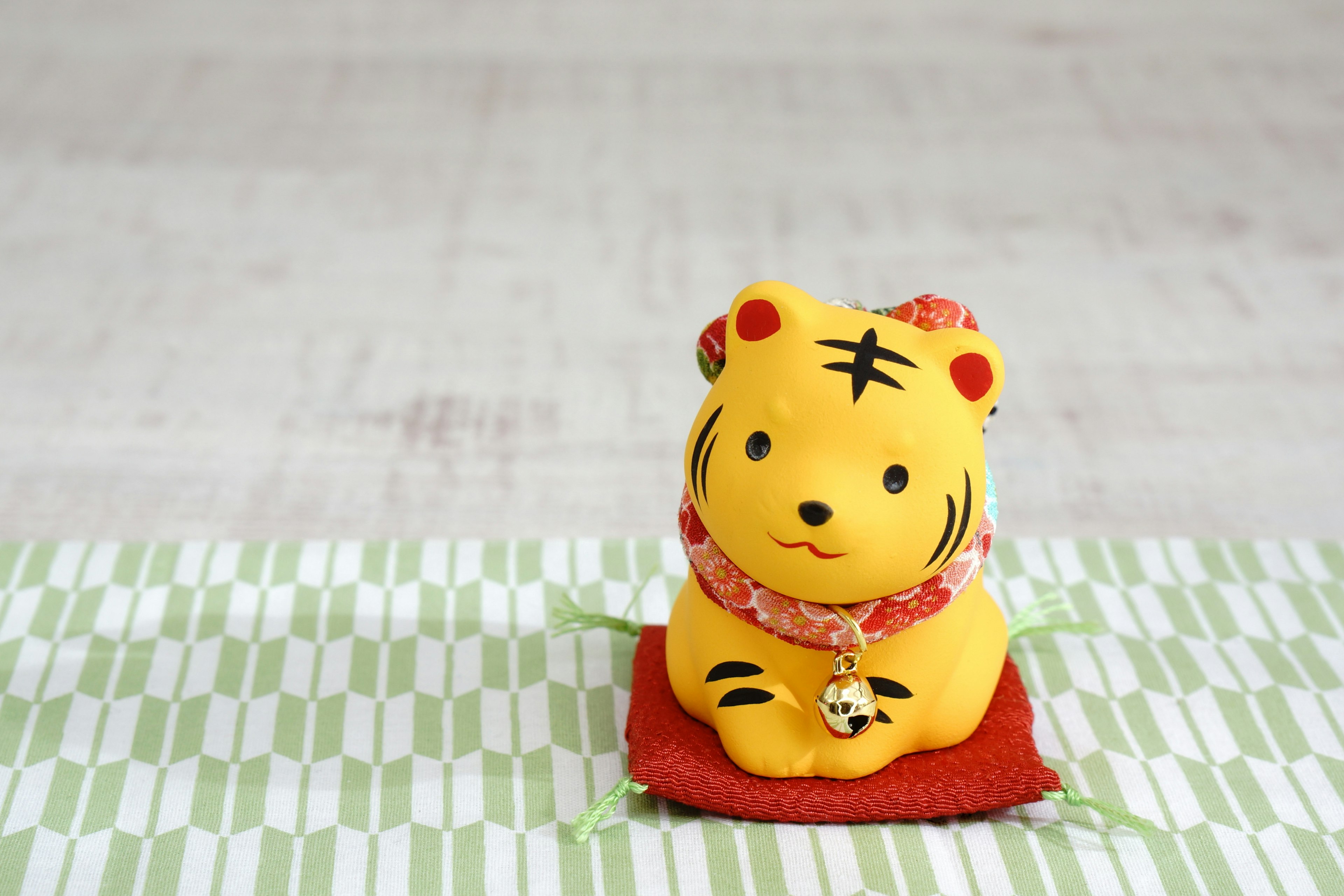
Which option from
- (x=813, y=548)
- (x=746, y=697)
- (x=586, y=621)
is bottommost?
(x=586, y=621)

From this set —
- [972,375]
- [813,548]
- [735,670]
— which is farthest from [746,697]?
[972,375]

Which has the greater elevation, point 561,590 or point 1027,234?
point 561,590

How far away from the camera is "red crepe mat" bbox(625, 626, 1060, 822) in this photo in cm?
80

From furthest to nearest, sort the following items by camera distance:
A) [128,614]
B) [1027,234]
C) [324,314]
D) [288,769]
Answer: [1027,234] < [324,314] < [128,614] < [288,769]

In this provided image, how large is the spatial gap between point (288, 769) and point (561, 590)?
279 millimetres

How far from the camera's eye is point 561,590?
107 centimetres

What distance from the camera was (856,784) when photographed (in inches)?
31.8

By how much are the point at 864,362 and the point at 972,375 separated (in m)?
0.06

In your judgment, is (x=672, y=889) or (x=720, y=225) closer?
(x=672, y=889)

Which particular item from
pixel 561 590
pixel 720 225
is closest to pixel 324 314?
pixel 720 225

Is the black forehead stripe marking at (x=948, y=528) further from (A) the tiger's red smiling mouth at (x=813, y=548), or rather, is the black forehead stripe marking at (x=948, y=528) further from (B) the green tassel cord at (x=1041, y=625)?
(B) the green tassel cord at (x=1041, y=625)

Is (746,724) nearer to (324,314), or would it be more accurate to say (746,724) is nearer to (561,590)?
(561,590)

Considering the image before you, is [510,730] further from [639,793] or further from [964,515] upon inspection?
[964,515]

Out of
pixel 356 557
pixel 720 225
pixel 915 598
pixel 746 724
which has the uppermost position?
pixel 915 598
